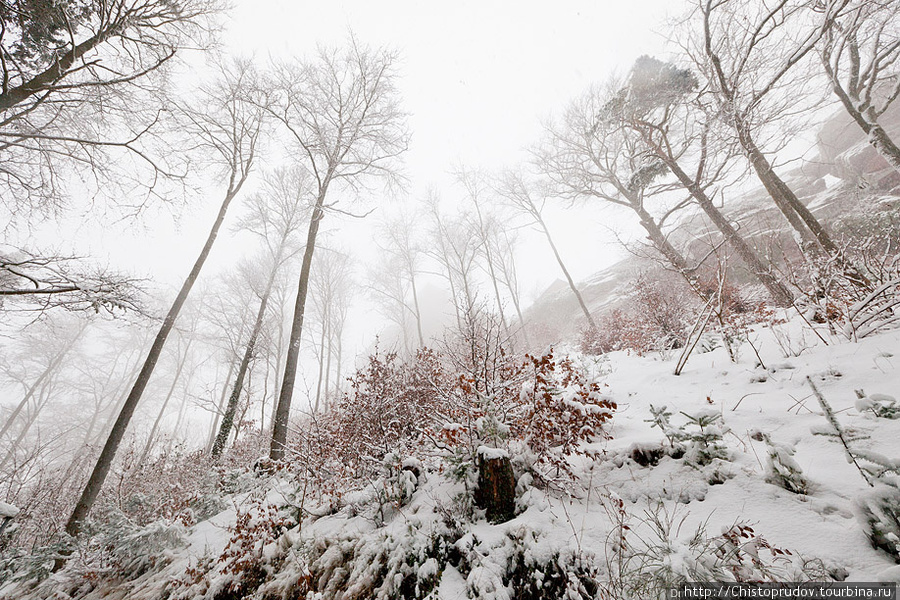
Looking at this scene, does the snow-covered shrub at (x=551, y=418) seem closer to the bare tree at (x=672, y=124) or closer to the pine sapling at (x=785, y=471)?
the pine sapling at (x=785, y=471)

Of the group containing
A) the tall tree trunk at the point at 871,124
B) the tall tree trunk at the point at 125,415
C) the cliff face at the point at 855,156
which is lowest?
the tall tree trunk at the point at 125,415

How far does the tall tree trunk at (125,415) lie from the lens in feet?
A: 16.4

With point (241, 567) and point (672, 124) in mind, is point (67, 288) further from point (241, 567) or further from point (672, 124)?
point (672, 124)

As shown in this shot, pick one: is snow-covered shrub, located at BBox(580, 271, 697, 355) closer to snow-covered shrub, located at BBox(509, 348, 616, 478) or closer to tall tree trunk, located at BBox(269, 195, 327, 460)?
snow-covered shrub, located at BBox(509, 348, 616, 478)

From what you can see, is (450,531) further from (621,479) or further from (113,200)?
(113,200)

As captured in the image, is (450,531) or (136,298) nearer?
(450,531)

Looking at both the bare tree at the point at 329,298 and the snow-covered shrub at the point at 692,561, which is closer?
the snow-covered shrub at the point at 692,561

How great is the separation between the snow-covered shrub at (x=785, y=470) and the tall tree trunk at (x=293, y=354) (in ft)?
22.7

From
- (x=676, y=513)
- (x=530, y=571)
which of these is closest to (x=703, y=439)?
(x=676, y=513)

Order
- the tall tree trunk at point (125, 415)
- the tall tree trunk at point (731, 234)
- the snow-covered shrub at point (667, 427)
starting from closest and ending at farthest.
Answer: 1. the snow-covered shrub at point (667, 427)
2. the tall tree trunk at point (125, 415)
3. the tall tree trunk at point (731, 234)

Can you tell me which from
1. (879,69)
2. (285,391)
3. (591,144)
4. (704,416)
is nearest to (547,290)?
(591,144)

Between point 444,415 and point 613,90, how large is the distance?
12126 mm

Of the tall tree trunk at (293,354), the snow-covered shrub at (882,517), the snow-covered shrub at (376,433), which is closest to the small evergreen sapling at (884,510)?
the snow-covered shrub at (882,517)

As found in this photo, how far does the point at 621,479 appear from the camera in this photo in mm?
2408
